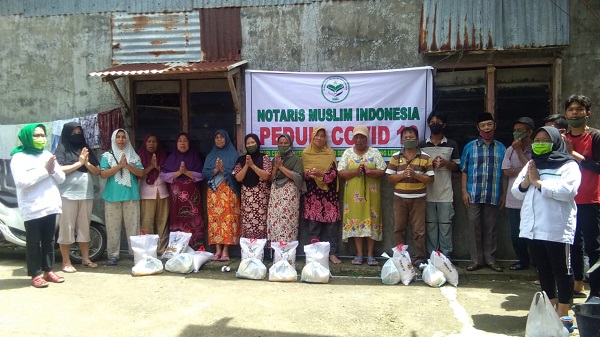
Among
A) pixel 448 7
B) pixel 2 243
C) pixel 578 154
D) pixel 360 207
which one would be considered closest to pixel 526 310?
pixel 578 154

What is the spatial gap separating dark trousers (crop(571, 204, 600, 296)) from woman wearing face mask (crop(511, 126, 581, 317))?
0.62 metres

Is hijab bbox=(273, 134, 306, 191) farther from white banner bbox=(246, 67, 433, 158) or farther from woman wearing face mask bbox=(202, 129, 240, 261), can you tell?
woman wearing face mask bbox=(202, 129, 240, 261)

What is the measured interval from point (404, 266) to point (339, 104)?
2.23m

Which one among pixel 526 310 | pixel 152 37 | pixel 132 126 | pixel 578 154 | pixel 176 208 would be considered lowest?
pixel 526 310

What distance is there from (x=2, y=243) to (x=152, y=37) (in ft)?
11.4

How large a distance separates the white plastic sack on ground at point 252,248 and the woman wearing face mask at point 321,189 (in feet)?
2.40

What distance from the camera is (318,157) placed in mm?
6156

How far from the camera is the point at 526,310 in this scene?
4543mm

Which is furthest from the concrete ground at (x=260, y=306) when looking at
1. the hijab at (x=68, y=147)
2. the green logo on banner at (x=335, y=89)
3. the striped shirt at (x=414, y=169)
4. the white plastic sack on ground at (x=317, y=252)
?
the green logo on banner at (x=335, y=89)

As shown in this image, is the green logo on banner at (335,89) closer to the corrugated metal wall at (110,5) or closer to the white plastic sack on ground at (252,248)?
the corrugated metal wall at (110,5)

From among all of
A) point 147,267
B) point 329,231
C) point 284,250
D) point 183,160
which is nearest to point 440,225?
point 329,231

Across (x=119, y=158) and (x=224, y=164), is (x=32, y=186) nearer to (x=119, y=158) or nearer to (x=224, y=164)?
(x=119, y=158)

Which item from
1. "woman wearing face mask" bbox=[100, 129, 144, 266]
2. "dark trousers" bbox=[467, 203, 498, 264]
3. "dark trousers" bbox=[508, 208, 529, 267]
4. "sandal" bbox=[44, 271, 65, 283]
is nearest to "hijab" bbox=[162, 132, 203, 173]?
"woman wearing face mask" bbox=[100, 129, 144, 266]

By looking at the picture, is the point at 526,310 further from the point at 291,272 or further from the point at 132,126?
the point at 132,126
